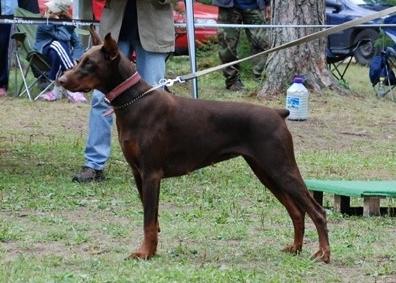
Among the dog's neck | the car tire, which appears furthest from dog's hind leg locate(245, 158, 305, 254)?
the car tire

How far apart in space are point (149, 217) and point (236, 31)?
10.5 m

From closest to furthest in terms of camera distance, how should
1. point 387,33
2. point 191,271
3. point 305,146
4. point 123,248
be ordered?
point 191,271
point 123,248
point 305,146
point 387,33

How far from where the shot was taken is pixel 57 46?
14148mm

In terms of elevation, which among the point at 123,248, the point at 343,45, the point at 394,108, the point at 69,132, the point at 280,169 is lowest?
the point at 343,45

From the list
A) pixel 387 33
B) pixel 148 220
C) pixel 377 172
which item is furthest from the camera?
pixel 387 33

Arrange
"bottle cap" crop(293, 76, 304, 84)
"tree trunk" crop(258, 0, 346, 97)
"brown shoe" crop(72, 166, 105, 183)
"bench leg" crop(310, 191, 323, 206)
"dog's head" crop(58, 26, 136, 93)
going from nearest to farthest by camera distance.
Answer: "dog's head" crop(58, 26, 136, 93)
"bench leg" crop(310, 191, 323, 206)
"brown shoe" crop(72, 166, 105, 183)
"bottle cap" crop(293, 76, 304, 84)
"tree trunk" crop(258, 0, 346, 97)

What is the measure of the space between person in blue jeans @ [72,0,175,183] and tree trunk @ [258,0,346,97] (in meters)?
6.14

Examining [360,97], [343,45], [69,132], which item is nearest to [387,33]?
[360,97]

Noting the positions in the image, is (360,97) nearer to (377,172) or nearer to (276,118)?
A: (377,172)

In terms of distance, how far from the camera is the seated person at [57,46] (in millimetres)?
13625

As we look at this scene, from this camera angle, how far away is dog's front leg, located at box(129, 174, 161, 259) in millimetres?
5578

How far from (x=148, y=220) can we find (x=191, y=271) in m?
0.51

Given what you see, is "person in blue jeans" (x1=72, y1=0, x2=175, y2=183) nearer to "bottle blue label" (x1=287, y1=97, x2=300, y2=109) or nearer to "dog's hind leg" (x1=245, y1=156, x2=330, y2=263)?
"dog's hind leg" (x1=245, y1=156, x2=330, y2=263)

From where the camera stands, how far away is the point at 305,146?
441 inches
